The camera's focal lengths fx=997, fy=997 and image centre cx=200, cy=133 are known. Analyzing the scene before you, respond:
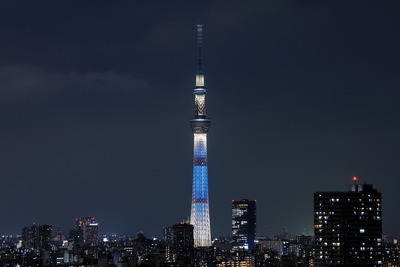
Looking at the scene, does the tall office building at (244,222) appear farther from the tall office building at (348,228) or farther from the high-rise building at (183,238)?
the tall office building at (348,228)

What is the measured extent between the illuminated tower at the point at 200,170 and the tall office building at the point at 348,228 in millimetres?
30906

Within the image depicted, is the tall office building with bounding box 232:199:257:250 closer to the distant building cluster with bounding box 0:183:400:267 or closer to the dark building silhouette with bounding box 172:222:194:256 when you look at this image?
the distant building cluster with bounding box 0:183:400:267

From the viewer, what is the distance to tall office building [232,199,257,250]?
9288cm

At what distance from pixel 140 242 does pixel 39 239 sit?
12257 millimetres

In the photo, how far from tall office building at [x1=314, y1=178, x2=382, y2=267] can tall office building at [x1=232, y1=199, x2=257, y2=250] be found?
45.6 m

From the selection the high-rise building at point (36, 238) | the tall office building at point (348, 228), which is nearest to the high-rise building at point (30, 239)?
the high-rise building at point (36, 238)

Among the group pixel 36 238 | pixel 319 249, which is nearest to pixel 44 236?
pixel 36 238

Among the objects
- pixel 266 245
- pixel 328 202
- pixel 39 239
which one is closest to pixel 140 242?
pixel 39 239

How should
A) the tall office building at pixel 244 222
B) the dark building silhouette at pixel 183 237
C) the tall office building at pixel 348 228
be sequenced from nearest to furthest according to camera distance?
the tall office building at pixel 348 228 → the dark building silhouette at pixel 183 237 → the tall office building at pixel 244 222

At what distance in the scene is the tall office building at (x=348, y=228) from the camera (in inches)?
1800

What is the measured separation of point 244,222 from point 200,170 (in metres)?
17.0

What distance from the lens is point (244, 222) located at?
304ft

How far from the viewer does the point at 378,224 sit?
46000 mm

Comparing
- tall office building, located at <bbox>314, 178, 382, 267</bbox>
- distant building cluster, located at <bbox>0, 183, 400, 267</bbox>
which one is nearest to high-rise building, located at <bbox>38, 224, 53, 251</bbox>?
distant building cluster, located at <bbox>0, 183, 400, 267</bbox>
